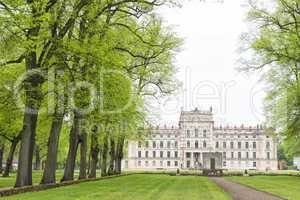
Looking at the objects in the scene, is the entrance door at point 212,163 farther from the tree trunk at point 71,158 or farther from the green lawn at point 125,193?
the green lawn at point 125,193

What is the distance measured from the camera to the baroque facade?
411 feet

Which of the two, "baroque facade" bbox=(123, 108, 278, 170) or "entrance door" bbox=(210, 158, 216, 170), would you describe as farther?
"baroque facade" bbox=(123, 108, 278, 170)

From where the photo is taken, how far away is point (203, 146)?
125188 millimetres

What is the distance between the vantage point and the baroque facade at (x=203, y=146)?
125188 millimetres

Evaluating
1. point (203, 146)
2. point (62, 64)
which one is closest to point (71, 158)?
point (62, 64)

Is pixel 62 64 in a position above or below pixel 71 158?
above

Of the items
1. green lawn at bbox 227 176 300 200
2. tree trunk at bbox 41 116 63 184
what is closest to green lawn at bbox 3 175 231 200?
tree trunk at bbox 41 116 63 184

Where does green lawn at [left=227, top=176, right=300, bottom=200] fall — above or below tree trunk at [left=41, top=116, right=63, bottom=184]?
below

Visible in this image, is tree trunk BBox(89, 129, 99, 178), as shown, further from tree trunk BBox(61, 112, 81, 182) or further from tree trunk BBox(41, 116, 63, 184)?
tree trunk BBox(41, 116, 63, 184)

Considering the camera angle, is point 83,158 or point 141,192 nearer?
point 141,192

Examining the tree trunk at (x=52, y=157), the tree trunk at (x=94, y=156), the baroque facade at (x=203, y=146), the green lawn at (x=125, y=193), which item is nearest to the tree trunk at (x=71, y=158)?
the tree trunk at (x=52, y=157)

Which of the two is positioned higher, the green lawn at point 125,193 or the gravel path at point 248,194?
the green lawn at point 125,193

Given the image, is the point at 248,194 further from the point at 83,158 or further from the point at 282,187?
the point at 83,158

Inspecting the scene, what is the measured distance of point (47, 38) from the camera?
723 inches
